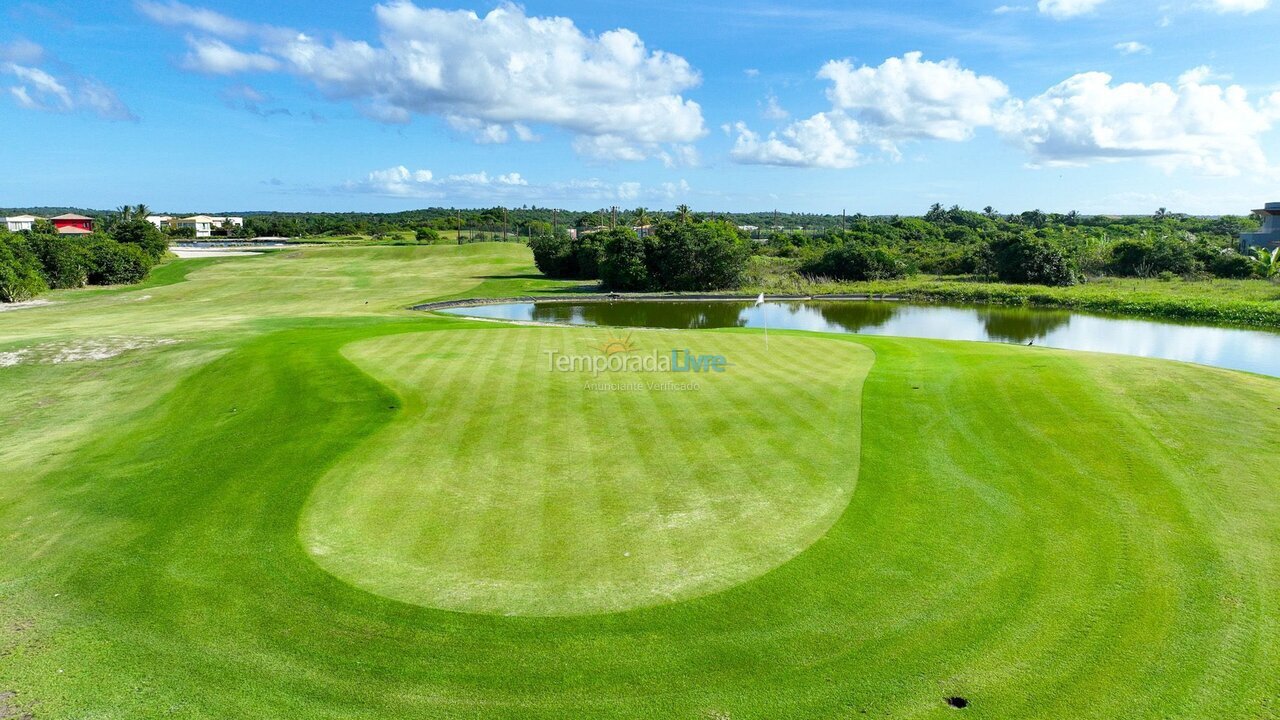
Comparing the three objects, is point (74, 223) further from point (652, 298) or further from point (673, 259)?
point (652, 298)

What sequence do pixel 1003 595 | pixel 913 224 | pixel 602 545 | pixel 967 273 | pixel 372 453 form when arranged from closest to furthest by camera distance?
pixel 1003 595
pixel 602 545
pixel 372 453
pixel 967 273
pixel 913 224

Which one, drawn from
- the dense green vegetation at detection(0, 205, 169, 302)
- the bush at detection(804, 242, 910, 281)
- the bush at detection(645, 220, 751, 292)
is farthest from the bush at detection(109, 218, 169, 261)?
the bush at detection(804, 242, 910, 281)

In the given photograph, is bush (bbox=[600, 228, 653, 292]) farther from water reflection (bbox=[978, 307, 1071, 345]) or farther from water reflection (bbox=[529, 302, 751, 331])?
water reflection (bbox=[978, 307, 1071, 345])

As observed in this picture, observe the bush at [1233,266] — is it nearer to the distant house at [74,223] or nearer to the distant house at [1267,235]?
the distant house at [1267,235]

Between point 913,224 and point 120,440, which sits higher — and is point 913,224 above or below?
above

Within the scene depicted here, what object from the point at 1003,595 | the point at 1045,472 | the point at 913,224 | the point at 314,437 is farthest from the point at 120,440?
the point at 913,224

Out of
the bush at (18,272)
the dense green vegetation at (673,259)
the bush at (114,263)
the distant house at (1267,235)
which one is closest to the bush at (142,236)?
the bush at (114,263)

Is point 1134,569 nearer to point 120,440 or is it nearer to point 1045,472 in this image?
point 1045,472
